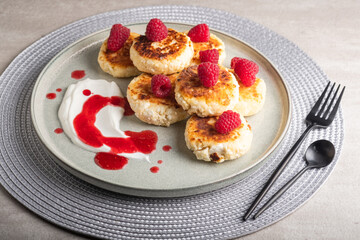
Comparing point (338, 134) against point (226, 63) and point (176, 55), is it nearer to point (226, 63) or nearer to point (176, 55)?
point (226, 63)

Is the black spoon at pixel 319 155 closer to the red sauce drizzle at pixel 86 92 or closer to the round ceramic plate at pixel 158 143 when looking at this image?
the round ceramic plate at pixel 158 143

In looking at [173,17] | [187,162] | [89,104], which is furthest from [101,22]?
[187,162]

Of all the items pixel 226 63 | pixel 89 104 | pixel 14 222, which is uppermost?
pixel 226 63

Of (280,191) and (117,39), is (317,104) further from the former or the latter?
(117,39)

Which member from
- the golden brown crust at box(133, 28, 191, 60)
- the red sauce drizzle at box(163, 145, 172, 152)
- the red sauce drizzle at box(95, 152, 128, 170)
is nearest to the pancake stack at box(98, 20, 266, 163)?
the golden brown crust at box(133, 28, 191, 60)

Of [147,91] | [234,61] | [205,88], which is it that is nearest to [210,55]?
[234,61]

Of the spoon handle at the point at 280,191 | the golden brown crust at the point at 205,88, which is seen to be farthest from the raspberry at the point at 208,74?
the spoon handle at the point at 280,191
